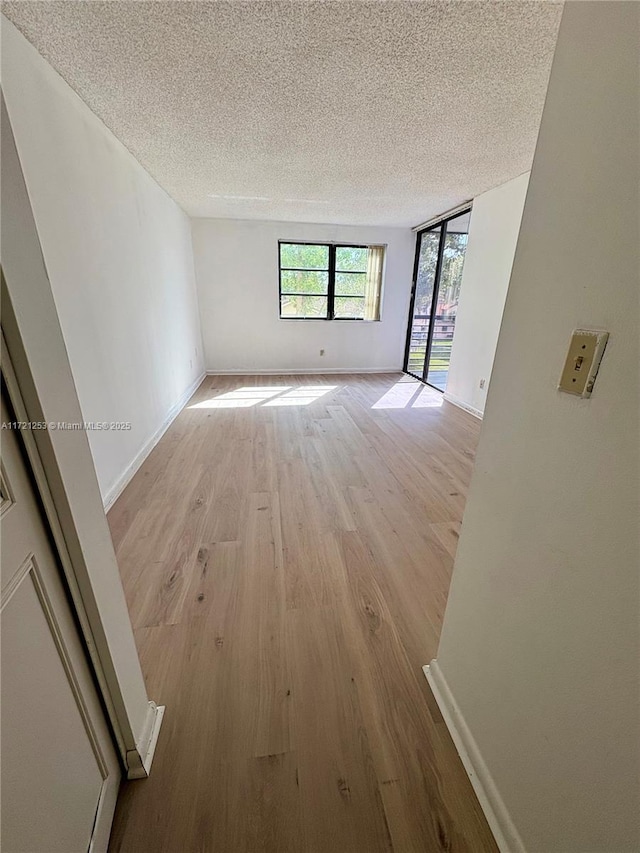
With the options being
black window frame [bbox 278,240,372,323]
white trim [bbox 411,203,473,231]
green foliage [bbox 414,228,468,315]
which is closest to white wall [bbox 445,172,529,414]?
white trim [bbox 411,203,473,231]

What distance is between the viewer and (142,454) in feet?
9.33

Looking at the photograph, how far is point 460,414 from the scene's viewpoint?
405 cm

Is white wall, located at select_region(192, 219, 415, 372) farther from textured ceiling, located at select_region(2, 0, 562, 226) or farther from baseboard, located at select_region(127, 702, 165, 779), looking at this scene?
baseboard, located at select_region(127, 702, 165, 779)

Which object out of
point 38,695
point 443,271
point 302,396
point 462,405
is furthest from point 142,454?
point 443,271

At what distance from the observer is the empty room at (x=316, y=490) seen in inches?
22.5

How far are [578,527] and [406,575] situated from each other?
1212mm

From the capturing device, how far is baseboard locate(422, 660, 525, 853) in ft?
2.74

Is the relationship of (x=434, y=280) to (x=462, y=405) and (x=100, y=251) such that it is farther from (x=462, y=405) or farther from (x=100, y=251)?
(x=100, y=251)

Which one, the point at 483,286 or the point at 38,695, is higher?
the point at 483,286

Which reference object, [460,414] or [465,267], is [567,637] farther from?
[465,267]

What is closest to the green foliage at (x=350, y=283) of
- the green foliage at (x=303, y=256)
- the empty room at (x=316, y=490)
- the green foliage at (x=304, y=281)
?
the green foliage at (x=304, y=281)

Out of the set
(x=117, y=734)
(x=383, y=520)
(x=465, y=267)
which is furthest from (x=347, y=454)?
(x=465, y=267)

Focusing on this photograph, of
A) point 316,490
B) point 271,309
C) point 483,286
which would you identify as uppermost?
point 483,286

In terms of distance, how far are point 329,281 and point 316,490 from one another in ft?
13.7
